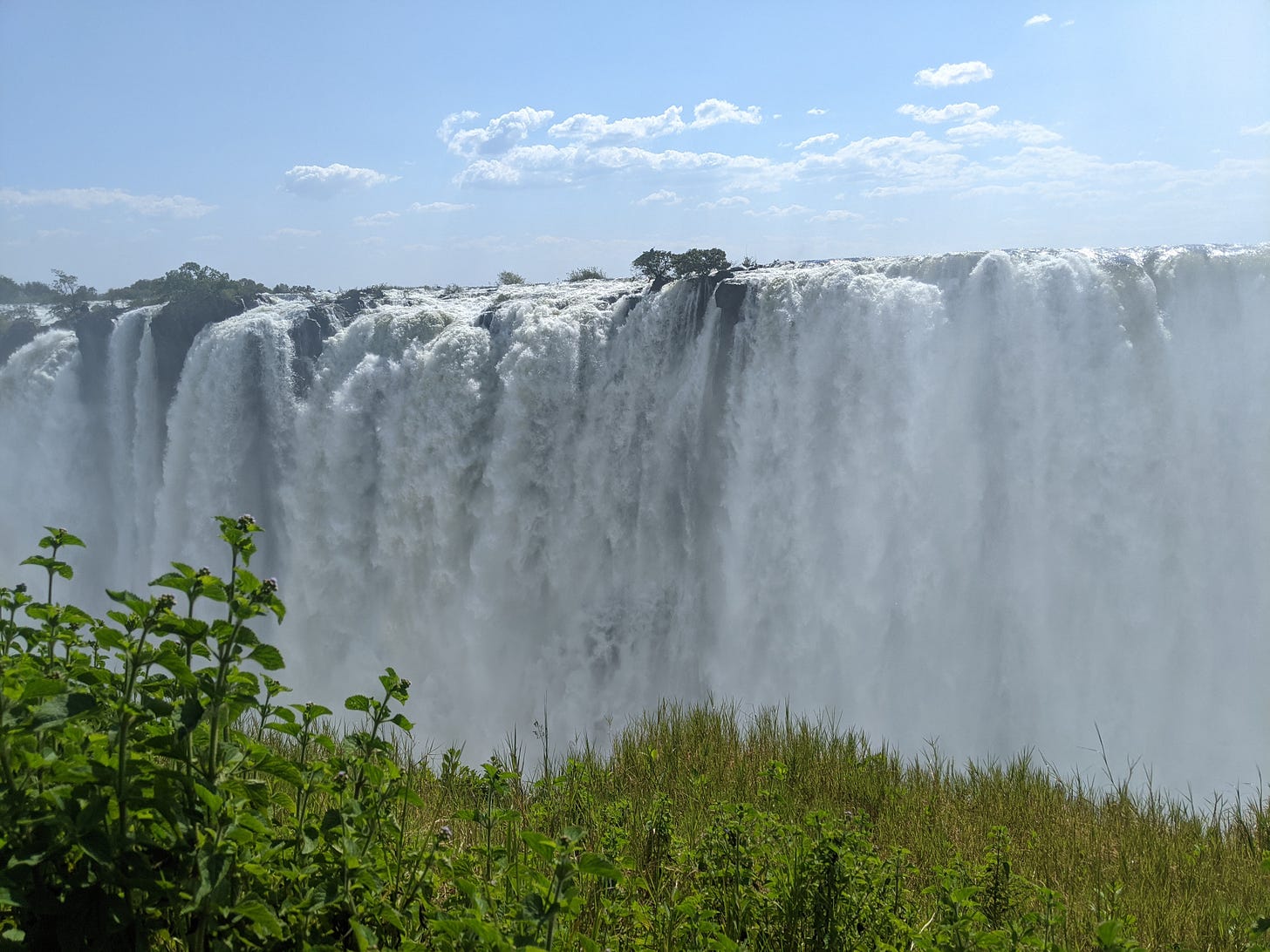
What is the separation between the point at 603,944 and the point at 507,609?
39.8 ft

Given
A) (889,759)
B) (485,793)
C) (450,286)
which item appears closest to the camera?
(485,793)

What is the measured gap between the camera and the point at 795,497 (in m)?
12.3

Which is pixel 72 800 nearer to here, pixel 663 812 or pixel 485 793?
pixel 485 793

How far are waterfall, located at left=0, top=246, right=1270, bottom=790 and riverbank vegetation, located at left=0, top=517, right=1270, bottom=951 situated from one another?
6.19 m

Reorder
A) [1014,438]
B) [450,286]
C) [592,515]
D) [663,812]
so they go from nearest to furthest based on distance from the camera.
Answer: [663,812] → [1014,438] → [592,515] → [450,286]

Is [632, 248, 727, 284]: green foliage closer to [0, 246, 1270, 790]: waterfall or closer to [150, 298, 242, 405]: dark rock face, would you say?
[0, 246, 1270, 790]: waterfall

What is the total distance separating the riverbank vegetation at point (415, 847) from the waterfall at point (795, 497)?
6190mm

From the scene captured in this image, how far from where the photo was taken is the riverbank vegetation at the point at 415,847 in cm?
148

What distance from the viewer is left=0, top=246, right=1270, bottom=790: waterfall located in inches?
412

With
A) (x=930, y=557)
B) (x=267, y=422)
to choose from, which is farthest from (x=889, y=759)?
(x=267, y=422)

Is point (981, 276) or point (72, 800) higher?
point (981, 276)

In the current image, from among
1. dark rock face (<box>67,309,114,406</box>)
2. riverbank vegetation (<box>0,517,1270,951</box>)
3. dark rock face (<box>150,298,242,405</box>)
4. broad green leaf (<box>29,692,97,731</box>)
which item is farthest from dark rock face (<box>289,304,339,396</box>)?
broad green leaf (<box>29,692,97,731</box>)

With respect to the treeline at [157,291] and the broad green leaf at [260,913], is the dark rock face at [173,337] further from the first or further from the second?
the broad green leaf at [260,913]

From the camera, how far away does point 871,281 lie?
11.9m
